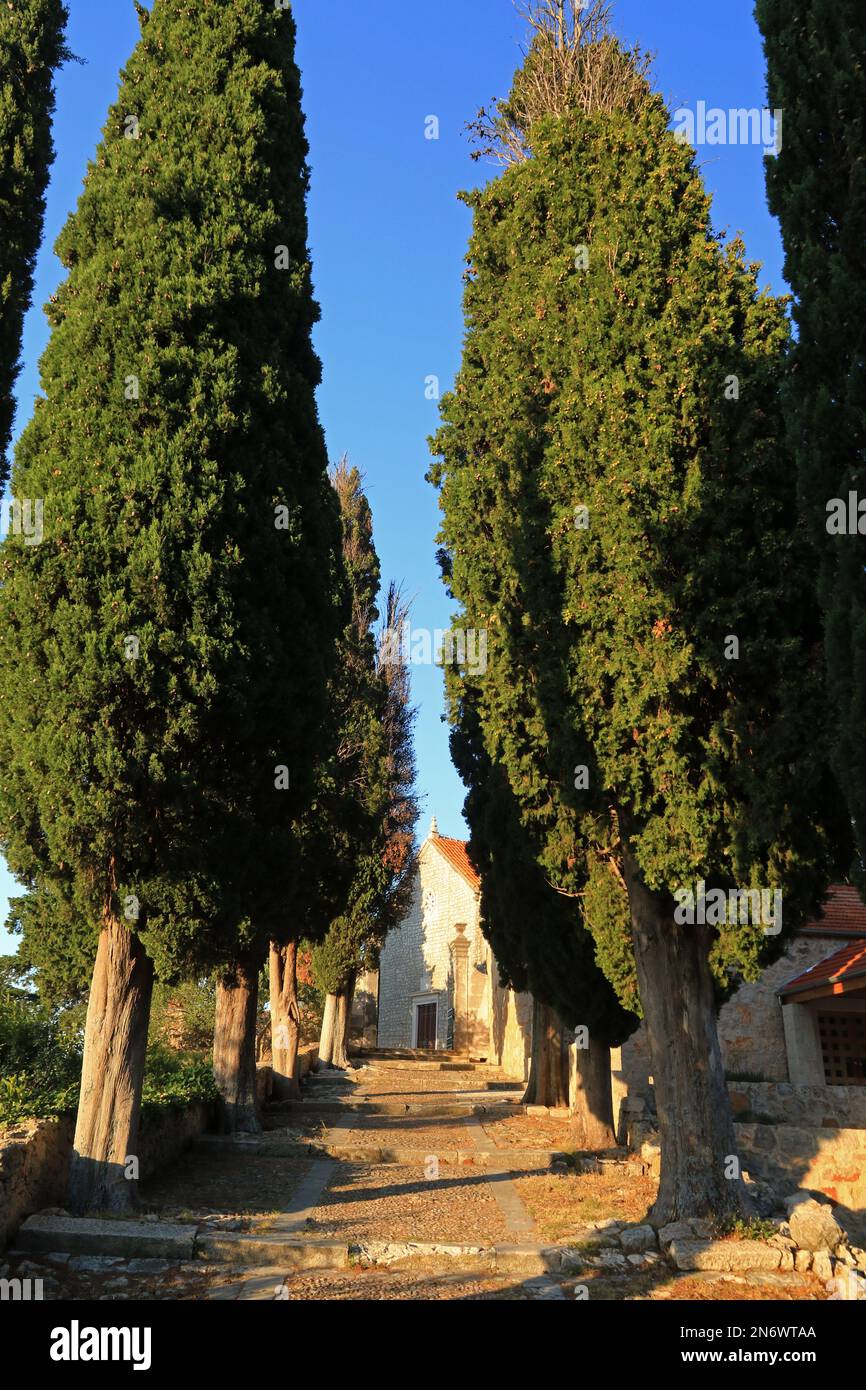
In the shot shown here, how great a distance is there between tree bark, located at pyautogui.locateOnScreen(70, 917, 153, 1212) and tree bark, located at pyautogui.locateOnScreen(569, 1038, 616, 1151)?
22.7ft

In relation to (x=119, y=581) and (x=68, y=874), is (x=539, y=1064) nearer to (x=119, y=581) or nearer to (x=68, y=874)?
(x=68, y=874)

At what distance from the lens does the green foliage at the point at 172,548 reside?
23.6 ft

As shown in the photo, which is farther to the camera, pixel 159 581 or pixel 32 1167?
pixel 159 581

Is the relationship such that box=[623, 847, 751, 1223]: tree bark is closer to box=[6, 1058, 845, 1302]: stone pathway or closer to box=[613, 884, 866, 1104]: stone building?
box=[6, 1058, 845, 1302]: stone pathway

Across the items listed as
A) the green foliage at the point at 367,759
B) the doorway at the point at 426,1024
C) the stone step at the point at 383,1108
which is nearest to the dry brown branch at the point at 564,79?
the green foliage at the point at 367,759

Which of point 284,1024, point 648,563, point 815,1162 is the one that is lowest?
point 815,1162

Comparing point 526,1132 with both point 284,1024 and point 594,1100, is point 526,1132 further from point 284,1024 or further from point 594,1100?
point 284,1024

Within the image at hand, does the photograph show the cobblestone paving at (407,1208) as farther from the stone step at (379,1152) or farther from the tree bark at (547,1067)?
the tree bark at (547,1067)

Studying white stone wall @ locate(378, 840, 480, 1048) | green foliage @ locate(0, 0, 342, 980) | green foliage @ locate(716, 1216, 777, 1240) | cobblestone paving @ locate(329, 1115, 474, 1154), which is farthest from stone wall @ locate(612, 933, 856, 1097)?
white stone wall @ locate(378, 840, 480, 1048)

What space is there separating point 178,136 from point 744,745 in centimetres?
778

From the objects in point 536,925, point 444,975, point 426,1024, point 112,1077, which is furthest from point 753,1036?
point 426,1024

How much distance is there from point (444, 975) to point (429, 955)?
5.16 feet

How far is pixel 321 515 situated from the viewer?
926cm

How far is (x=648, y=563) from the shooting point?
25.3 ft
